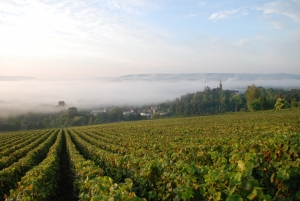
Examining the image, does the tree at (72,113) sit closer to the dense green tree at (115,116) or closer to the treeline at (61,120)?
the treeline at (61,120)

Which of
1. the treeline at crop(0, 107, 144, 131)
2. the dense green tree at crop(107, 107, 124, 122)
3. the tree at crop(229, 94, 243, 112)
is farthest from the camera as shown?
the dense green tree at crop(107, 107, 124, 122)

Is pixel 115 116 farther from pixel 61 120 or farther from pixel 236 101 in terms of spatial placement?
pixel 236 101

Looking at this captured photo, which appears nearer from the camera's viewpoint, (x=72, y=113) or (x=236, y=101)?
(x=236, y=101)

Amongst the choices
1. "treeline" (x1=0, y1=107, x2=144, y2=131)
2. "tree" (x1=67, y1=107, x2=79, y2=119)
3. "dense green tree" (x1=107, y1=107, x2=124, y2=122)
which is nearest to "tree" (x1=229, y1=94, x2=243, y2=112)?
"treeline" (x1=0, y1=107, x2=144, y2=131)

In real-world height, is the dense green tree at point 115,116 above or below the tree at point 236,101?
below

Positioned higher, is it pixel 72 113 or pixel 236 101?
pixel 236 101

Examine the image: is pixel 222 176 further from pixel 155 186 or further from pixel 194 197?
pixel 155 186

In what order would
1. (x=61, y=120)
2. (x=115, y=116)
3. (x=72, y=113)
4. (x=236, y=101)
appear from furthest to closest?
1. (x=72, y=113)
2. (x=115, y=116)
3. (x=236, y=101)
4. (x=61, y=120)

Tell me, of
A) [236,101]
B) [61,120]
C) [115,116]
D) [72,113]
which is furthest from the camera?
[72,113]

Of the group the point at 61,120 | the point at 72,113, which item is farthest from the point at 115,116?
the point at 61,120

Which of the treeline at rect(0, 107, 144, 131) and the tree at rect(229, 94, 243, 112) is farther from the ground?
the tree at rect(229, 94, 243, 112)

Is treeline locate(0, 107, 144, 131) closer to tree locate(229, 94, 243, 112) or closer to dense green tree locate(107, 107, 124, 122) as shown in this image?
dense green tree locate(107, 107, 124, 122)

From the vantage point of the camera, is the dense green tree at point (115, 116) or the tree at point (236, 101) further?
the dense green tree at point (115, 116)

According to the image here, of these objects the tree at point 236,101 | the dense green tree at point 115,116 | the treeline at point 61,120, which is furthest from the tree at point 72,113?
the tree at point 236,101
